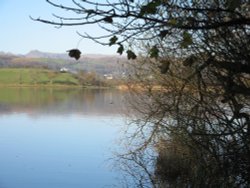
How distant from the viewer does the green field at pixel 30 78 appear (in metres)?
52.4

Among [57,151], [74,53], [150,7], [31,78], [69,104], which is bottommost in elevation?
[57,151]

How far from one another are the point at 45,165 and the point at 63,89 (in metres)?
42.6

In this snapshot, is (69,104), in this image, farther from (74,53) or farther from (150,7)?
(150,7)

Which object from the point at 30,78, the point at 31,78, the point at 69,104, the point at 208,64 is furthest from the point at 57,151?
the point at 30,78

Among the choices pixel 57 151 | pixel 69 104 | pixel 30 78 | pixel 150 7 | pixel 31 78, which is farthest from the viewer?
pixel 30 78

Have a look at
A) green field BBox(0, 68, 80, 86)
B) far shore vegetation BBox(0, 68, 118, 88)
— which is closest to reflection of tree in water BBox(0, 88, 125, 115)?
far shore vegetation BBox(0, 68, 118, 88)

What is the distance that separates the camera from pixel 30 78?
5347cm

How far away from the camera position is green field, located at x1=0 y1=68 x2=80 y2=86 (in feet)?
172

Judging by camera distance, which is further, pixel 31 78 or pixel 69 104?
pixel 31 78

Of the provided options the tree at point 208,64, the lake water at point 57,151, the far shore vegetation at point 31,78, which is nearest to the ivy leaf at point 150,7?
the tree at point 208,64

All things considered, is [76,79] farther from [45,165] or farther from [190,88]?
[190,88]

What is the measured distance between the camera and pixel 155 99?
7.59 meters

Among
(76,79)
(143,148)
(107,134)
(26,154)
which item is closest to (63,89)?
(76,79)

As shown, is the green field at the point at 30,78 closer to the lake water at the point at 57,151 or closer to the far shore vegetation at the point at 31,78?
the far shore vegetation at the point at 31,78
